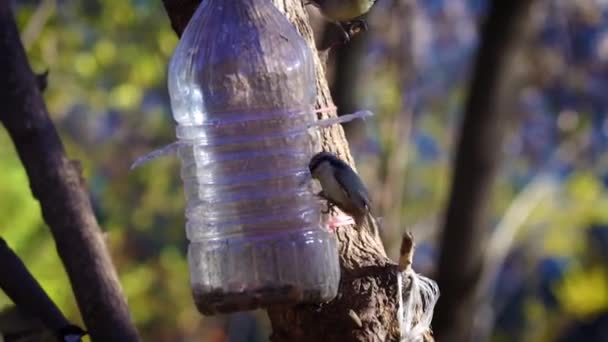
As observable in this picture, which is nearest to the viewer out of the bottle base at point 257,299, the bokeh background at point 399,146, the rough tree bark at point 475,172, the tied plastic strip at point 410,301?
the bottle base at point 257,299

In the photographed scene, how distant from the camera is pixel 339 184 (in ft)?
7.64

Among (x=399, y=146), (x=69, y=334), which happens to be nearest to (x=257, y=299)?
(x=69, y=334)

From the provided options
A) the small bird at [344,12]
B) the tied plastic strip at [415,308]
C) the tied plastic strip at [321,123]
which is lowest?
the tied plastic strip at [415,308]

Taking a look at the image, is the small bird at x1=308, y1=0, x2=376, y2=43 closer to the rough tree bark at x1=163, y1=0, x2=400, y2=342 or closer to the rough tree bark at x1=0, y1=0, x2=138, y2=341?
the rough tree bark at x1=163, y1=0, x2=400, y2=342

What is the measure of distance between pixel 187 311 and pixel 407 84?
4148mm

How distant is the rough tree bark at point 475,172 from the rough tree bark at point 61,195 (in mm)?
3586

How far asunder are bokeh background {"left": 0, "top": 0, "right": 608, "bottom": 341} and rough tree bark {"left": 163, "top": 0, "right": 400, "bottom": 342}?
11.5ft

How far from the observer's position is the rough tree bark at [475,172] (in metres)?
6.34

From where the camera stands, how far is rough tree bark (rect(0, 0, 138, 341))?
9.49 ft

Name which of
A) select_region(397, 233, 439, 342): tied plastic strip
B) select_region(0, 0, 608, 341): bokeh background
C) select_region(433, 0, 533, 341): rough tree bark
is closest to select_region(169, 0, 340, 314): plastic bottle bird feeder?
select_region(397, 233, 439, 342): tied plastic strip

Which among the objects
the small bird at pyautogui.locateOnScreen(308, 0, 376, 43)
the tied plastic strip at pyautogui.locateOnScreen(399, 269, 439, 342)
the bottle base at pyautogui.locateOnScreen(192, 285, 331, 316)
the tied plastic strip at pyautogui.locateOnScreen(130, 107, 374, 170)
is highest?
the small bird at pyautogui.locateOnScreen(308, 0, 376, 43)

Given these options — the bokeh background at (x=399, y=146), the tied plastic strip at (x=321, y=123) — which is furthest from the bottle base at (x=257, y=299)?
the bokeh background at (x=399, y=146)

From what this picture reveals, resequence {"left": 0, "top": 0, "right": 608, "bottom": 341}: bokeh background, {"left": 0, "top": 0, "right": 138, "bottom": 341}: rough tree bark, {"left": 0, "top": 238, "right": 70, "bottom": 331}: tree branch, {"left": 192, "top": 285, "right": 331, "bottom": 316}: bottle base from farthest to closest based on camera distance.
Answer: {"left": 0, "top": 0, "right": 608, "bottom": 341}: bokeh background < {"left": 0, "top": 0, "right": 138, "bottom": 341}: rough tree bark < {"left": 0, "top": 238, "right": 70, "bottom": 331}: tree branch < {"left": 192, "top": 285, "right": 331, "bottom": 316}: bottle base

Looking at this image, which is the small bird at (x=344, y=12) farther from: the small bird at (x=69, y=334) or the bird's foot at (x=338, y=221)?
the small bird at (x=69, y=334)
